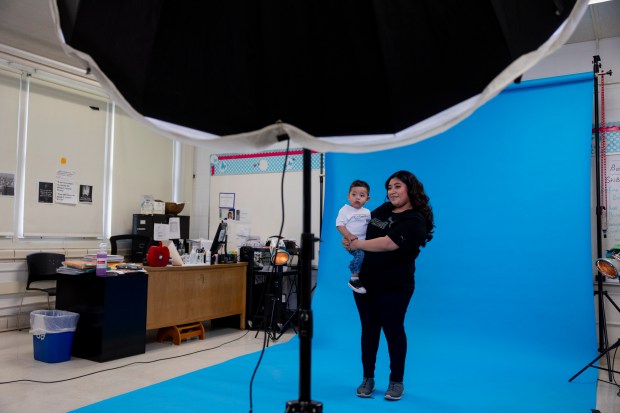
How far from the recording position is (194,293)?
5070mm

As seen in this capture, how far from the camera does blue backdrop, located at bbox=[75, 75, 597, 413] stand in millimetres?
3902

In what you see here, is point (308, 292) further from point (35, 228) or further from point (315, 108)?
point (35, 228)

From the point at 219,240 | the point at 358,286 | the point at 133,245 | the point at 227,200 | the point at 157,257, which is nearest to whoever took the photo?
the point at 358,286

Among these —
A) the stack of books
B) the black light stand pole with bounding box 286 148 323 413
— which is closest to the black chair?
the stack of books

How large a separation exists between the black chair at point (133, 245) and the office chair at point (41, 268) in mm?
748

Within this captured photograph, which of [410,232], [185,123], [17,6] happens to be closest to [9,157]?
[17,6]

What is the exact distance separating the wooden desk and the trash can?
685 mm

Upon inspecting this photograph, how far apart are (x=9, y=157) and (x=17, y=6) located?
5.76ft

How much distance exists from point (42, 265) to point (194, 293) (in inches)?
74.8

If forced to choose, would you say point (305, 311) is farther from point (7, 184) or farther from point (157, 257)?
point (7, 184)

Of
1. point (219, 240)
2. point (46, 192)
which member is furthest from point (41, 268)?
point (219, 240)

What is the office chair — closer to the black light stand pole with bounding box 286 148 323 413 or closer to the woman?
the woman

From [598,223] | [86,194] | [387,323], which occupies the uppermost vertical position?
[86,194]

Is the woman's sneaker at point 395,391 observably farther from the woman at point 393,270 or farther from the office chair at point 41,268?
the office chair at point 41,268
